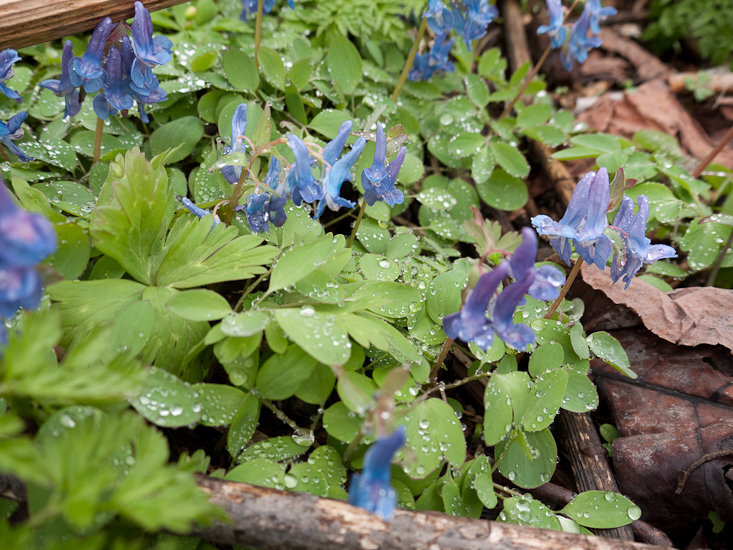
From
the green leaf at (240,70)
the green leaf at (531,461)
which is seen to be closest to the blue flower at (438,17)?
the green leaf at (240,70)

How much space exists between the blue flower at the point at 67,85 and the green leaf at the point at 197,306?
4.15 feet

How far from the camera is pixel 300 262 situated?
2.01 meters

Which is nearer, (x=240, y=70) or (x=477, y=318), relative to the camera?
(x=477, y=318)

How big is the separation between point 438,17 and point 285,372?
2383mm

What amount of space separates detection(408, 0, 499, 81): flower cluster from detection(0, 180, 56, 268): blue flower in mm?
2619

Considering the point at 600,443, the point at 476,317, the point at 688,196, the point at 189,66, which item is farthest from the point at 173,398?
the point at 688,196

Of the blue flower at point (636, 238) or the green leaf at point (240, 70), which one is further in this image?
the green leaf at point (240, 70)

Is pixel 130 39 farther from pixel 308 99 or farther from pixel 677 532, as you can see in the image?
pixel 677 532

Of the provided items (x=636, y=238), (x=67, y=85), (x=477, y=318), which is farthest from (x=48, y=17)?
(x=636, y=238)

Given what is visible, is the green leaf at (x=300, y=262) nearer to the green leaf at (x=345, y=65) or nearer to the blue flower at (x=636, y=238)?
the blue flower at (x=636, y=238)

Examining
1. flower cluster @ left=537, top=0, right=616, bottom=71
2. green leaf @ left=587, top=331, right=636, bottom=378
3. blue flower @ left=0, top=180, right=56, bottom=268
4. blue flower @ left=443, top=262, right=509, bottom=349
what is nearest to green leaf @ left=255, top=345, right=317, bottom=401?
blue flower @ left=443, top=262, right=509, bottom=349

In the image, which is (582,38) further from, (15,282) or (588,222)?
(15,282)

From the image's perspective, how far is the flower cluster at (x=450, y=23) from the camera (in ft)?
10.8

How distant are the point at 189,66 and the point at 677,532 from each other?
3.30m
